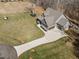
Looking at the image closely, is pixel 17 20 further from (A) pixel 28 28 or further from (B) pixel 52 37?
(B) pixel 52 37

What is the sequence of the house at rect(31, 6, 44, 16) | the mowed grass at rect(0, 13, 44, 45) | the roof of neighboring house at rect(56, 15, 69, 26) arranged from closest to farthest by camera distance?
the mowed grass at rect(0, 13, 44, 45), the roof of neighboring house at rect(56, 15, 69, 26), the house at rect(31, 6, 44, 16)

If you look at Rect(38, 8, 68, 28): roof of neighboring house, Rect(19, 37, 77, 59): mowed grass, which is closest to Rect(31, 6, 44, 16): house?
Rect(38, 8, 68, 28): roof of neighboring house

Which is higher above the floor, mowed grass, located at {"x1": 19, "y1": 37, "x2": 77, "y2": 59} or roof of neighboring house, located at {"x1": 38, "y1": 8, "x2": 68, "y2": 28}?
roof of neighboring house, located at {"x1": 38, "y1": 8, "x2": 68, "y2": 28}

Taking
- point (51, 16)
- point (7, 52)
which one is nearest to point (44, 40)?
point (51, 16)

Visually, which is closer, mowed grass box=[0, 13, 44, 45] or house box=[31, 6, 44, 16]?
mowed grass box=[0, 13, 44, 45]

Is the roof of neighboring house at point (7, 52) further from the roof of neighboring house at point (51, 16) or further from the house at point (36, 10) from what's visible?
the house at point (36, 10)

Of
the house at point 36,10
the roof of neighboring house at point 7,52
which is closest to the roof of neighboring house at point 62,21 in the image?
the house at point 36,10

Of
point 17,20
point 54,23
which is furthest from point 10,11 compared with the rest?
point 54,23

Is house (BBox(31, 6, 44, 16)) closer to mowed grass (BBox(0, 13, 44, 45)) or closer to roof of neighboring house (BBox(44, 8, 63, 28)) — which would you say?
mowed grass (BBox(0, 13, 44, 45))
